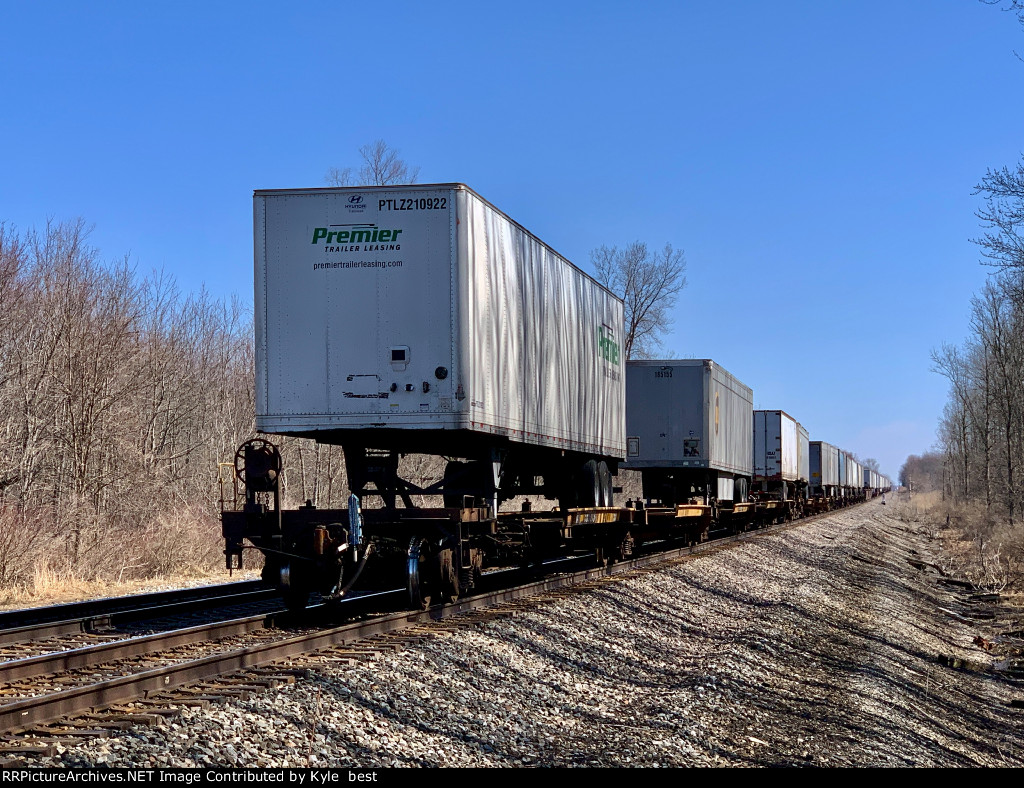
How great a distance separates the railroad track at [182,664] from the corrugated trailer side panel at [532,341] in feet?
7.19

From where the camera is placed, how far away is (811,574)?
19.9 meters

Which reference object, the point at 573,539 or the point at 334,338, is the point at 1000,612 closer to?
the point at 573,539

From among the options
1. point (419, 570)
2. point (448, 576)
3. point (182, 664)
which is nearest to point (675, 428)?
point (448, 576)

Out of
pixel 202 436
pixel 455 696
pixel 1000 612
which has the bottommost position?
pixel 1000 612

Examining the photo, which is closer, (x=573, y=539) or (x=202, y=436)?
(x=573, y=539)

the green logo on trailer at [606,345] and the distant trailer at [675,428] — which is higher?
the green logo on trailer at [606,345]

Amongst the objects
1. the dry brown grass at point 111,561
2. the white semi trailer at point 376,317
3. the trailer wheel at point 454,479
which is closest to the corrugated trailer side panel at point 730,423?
the dry brown grass at point 111,561

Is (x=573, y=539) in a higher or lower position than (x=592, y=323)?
lower

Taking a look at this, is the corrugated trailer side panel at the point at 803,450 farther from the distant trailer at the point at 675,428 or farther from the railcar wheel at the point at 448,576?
the railcar wheel at the point at 448,576

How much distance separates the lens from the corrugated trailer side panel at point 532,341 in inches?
429

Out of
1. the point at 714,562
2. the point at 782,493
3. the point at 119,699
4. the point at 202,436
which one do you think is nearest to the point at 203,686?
the point at 119,699

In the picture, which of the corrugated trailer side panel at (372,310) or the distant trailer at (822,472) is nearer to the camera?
the corrugated trailer side panel at (372,310)

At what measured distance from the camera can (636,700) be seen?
27.4ft

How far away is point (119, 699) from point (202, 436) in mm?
24697
